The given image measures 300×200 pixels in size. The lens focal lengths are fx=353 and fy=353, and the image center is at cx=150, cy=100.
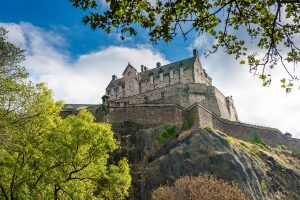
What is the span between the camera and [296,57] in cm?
861

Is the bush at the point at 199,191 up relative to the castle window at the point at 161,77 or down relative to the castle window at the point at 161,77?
down

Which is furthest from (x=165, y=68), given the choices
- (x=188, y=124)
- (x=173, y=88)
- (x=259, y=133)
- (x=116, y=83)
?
(x=188, y=124)

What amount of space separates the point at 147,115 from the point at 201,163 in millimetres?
12595

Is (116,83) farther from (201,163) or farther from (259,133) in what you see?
(201,163)

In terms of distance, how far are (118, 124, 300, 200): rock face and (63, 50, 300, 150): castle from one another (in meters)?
2.77

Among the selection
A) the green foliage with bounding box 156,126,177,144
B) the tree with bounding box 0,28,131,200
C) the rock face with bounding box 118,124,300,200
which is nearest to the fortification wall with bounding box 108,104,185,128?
the rock face with bounding box 118,124,300,200

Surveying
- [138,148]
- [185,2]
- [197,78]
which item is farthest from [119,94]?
[185,2]

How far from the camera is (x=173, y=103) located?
171 ft

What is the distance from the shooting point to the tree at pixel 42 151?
2034 centimetres

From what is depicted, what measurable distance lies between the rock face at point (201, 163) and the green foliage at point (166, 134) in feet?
1.27

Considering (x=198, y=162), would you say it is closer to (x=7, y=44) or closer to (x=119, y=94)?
(x=7, y=44)

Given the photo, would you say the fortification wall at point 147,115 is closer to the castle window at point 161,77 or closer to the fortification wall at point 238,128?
the fortification wall at point 238,128

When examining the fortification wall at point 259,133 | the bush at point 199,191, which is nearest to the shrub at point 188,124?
the fortification wall at point 259,133

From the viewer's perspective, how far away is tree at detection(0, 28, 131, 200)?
20344 mm
